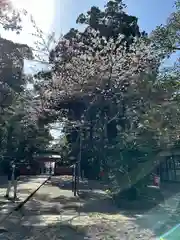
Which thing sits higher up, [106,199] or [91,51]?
[91,51]

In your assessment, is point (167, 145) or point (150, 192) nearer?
point (150, 192)

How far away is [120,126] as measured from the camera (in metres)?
21.8

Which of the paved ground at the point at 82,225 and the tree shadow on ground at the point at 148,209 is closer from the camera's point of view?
the paved ground at the point at 82,225

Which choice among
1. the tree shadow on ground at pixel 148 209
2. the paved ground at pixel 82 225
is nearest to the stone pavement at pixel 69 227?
the paved ground at pixel 82 225

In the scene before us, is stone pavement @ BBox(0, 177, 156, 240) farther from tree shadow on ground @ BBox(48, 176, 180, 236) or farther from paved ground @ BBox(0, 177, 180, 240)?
tree shadow on ground @ BBox(48, 176, 180, 236)

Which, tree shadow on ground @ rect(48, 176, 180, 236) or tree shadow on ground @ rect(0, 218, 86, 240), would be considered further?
tree shadow on ground @ rect(48, 176, 180, 236)

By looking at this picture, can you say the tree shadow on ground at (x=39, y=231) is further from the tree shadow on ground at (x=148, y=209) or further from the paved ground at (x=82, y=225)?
the tree shadow on ground at (x=148, y=209)

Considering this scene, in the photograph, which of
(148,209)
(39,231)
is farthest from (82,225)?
(148,209)

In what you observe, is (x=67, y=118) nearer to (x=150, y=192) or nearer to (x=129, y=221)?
(x=150, y=192)

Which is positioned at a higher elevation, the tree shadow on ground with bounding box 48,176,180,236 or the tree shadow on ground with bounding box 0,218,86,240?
the tree shadow on ground with bounding box 48,176,180,236

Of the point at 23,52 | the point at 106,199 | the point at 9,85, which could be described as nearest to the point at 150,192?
the point at 106,199

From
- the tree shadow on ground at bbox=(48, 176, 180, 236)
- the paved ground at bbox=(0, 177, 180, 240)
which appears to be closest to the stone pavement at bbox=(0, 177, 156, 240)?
the paved ground at bbox=(0, 177, 180, 240)

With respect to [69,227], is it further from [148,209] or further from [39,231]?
[148,209]

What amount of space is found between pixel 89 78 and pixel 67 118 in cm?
849
